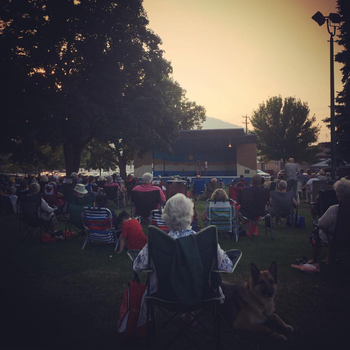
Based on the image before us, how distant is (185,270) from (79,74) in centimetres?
1957

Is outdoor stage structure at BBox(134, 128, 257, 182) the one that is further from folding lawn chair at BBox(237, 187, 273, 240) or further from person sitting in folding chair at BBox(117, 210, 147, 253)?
person sitting in folding chair at BBox(117, 210, 147, 253)

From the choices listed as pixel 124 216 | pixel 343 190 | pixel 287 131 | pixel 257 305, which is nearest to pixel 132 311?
pixel 257 305

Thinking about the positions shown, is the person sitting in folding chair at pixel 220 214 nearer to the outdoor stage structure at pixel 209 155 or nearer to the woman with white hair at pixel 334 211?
the woman with white hair at pixel 334 211

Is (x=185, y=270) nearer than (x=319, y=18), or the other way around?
(x=185, y=270)

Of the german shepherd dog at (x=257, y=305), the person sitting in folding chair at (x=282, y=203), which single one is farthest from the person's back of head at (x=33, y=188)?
the person sitting in folding chair at (x=282, y=203)

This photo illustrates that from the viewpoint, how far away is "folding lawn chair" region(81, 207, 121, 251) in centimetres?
620

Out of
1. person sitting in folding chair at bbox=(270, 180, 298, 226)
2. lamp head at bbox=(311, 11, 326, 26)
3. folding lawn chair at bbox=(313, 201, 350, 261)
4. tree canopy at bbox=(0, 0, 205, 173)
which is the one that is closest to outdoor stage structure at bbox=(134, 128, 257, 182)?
tree canopy at bbox=(0, 0, 205, 173)

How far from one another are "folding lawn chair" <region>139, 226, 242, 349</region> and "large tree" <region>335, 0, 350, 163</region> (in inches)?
744

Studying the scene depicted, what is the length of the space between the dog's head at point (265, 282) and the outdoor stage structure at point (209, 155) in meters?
24.2

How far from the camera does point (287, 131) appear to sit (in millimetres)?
38812

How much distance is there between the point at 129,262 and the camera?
5.41 metres

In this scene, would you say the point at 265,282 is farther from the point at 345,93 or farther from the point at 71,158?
the point at 345,93

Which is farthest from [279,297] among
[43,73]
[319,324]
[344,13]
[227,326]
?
[344,13]

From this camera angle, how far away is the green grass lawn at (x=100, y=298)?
2.90 metres
